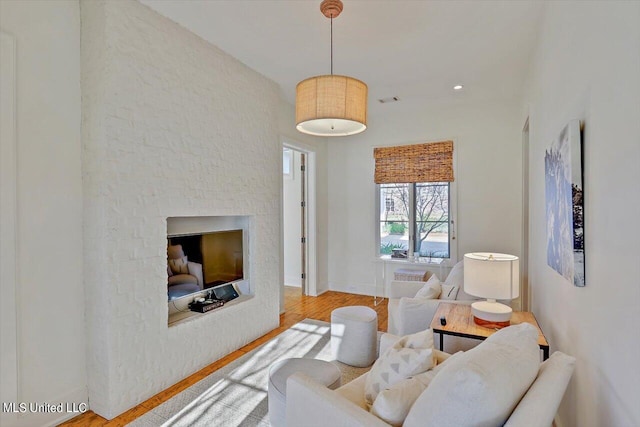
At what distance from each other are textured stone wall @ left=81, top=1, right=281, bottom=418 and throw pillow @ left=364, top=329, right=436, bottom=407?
1.73 m

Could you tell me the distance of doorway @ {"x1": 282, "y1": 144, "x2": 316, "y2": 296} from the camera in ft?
17.1

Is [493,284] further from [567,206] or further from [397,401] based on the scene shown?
[397,401]

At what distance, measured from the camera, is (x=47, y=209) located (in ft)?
6.77

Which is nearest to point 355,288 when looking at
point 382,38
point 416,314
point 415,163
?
point 415,163

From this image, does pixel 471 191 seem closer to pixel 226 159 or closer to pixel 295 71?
pixel 295 71

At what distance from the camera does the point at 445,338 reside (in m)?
2.56

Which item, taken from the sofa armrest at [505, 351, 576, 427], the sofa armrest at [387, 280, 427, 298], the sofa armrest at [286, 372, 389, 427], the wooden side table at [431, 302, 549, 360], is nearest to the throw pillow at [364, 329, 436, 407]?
the sofa armrest at [286, 372, 389, 427]

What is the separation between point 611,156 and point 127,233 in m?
2.65

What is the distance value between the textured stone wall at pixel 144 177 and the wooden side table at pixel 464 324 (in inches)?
77.2

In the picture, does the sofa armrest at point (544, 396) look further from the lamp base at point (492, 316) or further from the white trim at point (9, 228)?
the white trim at point (9, 228)

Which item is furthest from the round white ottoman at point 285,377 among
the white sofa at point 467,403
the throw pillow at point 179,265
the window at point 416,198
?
the window at point 416,198

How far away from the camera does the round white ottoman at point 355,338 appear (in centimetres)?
282

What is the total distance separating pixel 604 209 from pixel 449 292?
2.01 meters

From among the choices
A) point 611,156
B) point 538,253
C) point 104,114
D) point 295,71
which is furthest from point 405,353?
point 295,71
